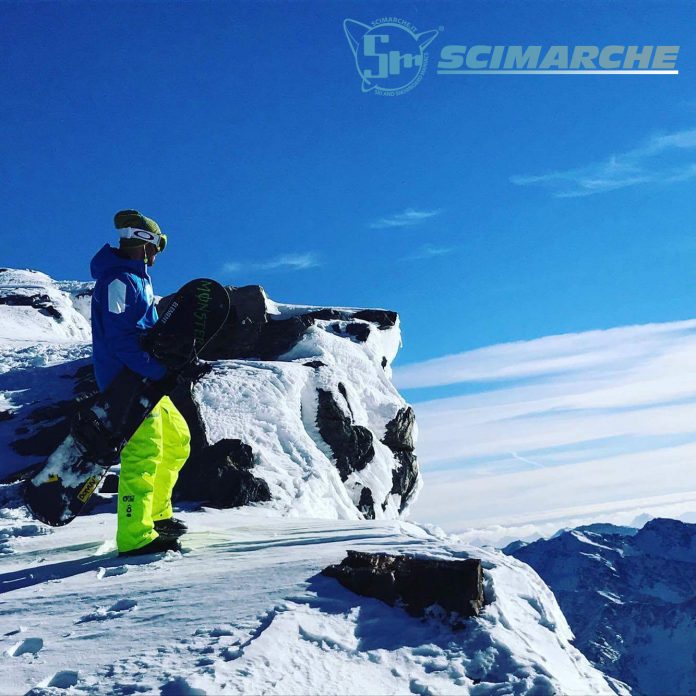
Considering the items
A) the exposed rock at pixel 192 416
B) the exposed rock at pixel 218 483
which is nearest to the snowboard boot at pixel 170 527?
the exposed rock at pixel 218 483

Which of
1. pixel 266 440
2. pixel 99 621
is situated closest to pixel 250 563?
pixel 99 621

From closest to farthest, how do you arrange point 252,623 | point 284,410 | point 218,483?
point 252,623, point 218,483, point 284,410

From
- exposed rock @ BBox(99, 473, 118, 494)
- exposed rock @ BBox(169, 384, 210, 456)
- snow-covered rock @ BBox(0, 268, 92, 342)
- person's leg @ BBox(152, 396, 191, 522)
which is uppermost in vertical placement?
snow-covered rock @ BBox(0, 268, 92, 342)

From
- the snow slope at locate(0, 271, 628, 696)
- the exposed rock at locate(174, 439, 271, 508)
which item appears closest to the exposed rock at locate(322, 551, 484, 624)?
the snow slope at locate(0, 271, 628, 696)

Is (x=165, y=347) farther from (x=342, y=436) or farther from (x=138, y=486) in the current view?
(x=342, y=436)

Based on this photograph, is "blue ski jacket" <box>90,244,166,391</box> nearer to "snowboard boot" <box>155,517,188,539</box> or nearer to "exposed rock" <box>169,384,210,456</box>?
"snowboard boot" <box>155,517,188,539</box>

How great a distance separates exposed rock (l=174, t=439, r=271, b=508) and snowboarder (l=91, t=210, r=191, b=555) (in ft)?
12.8

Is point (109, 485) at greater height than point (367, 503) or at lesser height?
greater

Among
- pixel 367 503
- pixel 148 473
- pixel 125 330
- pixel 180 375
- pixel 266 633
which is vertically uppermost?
pixel 125 330

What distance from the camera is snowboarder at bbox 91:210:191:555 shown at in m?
6.33

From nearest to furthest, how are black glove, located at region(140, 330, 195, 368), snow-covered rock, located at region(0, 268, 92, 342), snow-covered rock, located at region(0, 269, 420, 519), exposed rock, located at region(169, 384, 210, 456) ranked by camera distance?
1. black glove, located at region(140, 330, 195, 368)
2. exposed rock, located at region(169, 384, 210, 456)
3. snow-covered rock, located at region(0, 269, 420, 519)
4. snow-covered rock, located at region(0, 268, 92, 342)

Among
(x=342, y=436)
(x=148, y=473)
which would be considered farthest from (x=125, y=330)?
(x=342, y=436)

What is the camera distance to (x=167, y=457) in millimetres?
6992

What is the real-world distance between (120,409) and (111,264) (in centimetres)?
145
